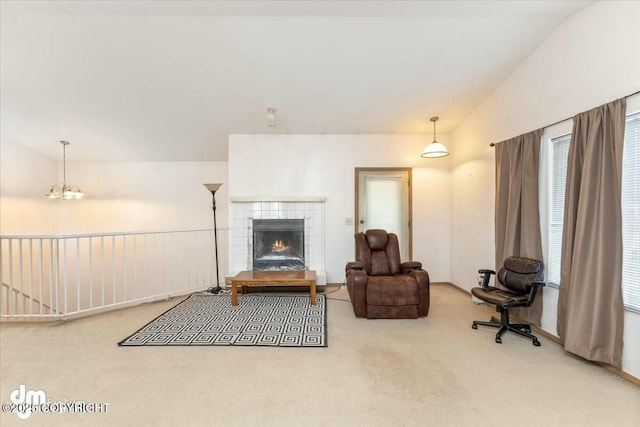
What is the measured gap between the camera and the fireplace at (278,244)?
5059 mm

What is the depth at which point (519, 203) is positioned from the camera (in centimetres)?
334

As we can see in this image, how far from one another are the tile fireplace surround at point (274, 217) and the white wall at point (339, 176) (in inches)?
5.3

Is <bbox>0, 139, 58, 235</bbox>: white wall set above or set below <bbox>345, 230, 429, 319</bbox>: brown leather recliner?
above

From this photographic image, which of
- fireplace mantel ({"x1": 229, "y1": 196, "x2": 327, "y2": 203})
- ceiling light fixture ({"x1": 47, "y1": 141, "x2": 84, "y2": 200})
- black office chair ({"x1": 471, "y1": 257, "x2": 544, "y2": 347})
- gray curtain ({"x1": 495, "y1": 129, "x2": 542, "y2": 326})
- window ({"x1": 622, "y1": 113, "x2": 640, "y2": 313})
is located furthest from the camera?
fireplace mantel ({"x1": 229, "y1": 196, "x2": 327, "y2": 203})

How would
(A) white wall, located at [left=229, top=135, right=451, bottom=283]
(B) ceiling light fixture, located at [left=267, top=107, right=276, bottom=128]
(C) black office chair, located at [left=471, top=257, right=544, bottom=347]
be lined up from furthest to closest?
(A) white wall, located at [left=229, top=135, right=451, bottom=283] → (B) ceiling light fixture, located at [left=267, top=107, right=276, bottom=128] → (C) black office chair, located at [left=471, top=257, right=544, bottom=347]

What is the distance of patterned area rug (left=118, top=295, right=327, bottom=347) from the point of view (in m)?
2.83

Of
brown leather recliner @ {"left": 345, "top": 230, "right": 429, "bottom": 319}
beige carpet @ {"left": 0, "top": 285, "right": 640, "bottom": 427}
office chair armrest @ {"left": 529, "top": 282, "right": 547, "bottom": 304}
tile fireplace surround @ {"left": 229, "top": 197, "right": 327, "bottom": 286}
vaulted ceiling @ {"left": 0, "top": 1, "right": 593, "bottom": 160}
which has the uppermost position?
vaulted ceiling @ {"left": 0, "top": 1, "right": 593, "bottom": 160}

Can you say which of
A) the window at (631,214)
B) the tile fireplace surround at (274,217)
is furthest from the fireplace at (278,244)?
the window at (631,214)

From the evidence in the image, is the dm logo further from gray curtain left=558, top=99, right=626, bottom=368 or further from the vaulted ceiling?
gray curtain left=558, top=99, right=626, bottom=368

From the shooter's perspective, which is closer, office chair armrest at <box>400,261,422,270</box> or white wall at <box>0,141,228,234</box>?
office chair armrest at <box>400,261,422,270</box>

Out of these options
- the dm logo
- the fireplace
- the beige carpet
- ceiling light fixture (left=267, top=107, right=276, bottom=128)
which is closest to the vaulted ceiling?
ceiling light fixture (left=267, top=107, right=276, bottom=128)

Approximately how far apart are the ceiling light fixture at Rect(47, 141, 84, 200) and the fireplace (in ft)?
10.2

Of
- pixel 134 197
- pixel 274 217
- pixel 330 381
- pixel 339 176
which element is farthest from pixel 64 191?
pixel 330 381

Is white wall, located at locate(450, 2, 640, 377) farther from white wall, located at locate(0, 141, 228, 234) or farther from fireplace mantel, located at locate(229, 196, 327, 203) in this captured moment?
white wall, located at locate(0, 141, 228, 234)
